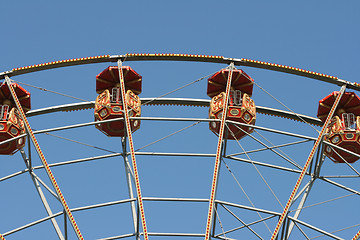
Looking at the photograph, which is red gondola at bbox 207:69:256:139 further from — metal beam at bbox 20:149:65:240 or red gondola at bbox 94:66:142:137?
metal beam at bbox 20:149:65:240

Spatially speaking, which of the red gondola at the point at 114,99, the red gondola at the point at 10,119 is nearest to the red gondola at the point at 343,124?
the red gondola at the point at 114,99

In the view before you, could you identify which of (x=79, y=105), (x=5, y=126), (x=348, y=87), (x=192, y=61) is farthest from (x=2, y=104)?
(x=348, y=87)

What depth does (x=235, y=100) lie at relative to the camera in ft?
101

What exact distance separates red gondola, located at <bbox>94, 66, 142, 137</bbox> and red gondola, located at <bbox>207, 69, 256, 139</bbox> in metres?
2.87

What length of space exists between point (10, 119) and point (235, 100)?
28.3ft

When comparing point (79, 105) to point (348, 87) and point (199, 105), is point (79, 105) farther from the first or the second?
point (348, 87)

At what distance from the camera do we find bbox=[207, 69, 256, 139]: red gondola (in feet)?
98.9

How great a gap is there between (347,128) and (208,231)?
9051 millimetres

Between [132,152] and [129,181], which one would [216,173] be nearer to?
[132,152]

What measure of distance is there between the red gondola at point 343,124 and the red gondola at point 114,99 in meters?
7.33

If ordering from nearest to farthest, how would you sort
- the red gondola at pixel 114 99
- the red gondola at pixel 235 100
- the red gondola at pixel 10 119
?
the red gondola at pixel 114 99, the red gondola at pixel 235 100, the red gondola at pixel 10 119

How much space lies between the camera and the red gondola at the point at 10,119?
3062cm

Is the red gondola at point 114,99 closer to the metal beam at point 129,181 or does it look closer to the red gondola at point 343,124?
the metal beam at point 129,181

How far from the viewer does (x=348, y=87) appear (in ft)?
100
